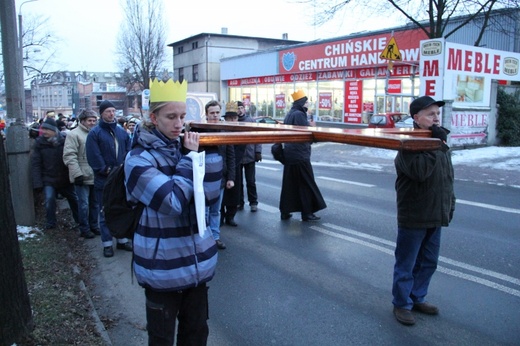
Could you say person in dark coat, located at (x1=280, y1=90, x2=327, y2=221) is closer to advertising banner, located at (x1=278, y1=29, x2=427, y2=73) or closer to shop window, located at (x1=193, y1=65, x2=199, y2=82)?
advertising banner, located at (x1=278, y1=29, x2=427, y2=73)

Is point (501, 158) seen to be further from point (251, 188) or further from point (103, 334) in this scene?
point (103, 334)

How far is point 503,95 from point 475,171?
25.4 ft

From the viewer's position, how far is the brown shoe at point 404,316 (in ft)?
12.9

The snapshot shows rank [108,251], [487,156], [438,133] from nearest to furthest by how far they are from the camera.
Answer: [438,133]
[108,251]
[487,156]

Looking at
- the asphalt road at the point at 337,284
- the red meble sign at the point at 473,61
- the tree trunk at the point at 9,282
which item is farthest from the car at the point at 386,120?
the tree trunk at the point at 9,282

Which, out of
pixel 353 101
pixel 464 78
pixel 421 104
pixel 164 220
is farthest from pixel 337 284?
pixel 353 101

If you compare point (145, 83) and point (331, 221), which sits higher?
point (145, 83)

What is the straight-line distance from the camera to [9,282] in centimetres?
321

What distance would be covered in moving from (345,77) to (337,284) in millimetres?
27577

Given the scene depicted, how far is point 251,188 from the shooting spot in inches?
334

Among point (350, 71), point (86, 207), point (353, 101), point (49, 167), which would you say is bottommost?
point (86, 207)

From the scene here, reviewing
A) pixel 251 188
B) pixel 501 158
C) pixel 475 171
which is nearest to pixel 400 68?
pixel 501 158

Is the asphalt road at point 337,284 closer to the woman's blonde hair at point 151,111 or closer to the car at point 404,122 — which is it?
the woman's blonde hair at point 151,111

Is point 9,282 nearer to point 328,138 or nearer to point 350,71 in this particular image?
point 328,138
